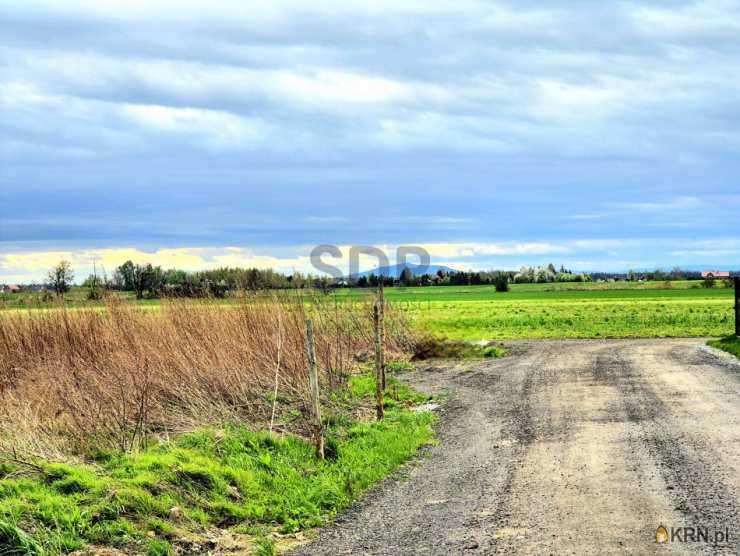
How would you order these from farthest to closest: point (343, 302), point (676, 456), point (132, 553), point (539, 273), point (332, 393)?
point (539, 273), point (343, 302), point (332, 393), point (676, 456), point (132, 553)

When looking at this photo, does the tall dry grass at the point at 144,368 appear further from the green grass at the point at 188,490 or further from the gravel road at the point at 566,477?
the gravel road at the point at 566,477

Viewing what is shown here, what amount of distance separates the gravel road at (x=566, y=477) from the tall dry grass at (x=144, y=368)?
369 cm

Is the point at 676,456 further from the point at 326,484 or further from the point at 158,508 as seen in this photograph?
the point at 158,508

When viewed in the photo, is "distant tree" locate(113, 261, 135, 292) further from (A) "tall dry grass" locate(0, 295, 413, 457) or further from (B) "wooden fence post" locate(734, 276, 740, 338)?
(B) "wooden fence post" locate(734, 276, 740, 338)

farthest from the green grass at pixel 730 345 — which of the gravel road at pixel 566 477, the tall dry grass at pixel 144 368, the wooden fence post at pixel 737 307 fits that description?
the tall dry grass at pixel 144 368

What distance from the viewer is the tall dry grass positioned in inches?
455

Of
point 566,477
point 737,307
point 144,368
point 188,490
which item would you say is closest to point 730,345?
point 737,307

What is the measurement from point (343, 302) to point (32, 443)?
14842 mm

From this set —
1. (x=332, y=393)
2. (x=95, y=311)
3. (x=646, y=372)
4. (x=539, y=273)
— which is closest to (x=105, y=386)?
(x=332, y=393)

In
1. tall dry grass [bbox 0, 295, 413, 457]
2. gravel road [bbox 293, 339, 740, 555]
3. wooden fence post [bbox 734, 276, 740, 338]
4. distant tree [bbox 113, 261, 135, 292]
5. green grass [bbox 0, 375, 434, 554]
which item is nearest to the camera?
gravel road [bbox 293, 339, 740, 555]

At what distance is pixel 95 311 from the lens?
20.0 m

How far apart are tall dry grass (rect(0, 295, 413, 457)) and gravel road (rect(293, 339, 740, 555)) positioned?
3.69 metres

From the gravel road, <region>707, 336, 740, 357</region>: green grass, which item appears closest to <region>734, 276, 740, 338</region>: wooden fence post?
<region>707, 336, 740, 357</region>: green grass

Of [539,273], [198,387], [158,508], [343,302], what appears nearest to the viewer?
[158,508]
